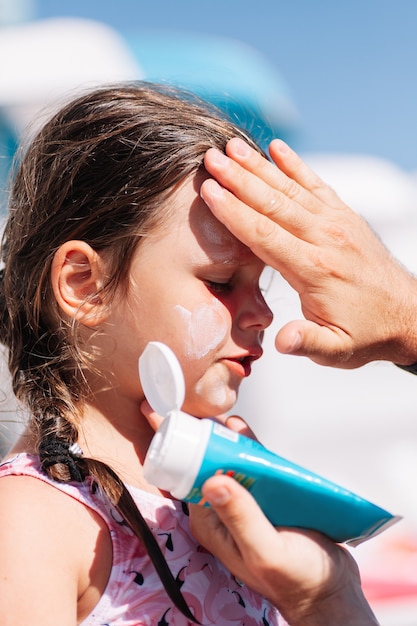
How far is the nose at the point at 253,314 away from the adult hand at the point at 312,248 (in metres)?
0.10

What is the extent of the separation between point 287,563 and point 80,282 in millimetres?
901

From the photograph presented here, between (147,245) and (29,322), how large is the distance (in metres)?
0.39

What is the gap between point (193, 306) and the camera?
1.93 meters

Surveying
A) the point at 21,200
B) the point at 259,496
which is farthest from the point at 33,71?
the point at 259,496

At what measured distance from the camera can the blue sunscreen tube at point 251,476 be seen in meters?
1.41

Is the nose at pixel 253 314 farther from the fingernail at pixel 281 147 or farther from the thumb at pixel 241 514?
the thumb at pixel 241 514

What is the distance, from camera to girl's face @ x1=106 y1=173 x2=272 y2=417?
194cm

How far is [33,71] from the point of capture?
6508 mm

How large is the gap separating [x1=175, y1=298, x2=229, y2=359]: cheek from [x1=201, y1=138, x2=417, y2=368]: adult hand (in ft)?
0.60

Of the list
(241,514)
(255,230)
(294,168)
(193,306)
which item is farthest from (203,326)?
(241,514)

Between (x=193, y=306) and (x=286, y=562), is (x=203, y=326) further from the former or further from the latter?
(x=286, y=562)

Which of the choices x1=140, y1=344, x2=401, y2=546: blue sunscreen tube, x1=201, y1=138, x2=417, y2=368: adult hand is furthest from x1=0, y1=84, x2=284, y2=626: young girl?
x1=140, y1=344, x2=401, y2=546: blue sunscreen tube

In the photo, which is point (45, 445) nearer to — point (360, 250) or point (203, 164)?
point (203, 164)

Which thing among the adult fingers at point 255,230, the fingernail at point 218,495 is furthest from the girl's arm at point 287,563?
the adult fingers at point 255,230
